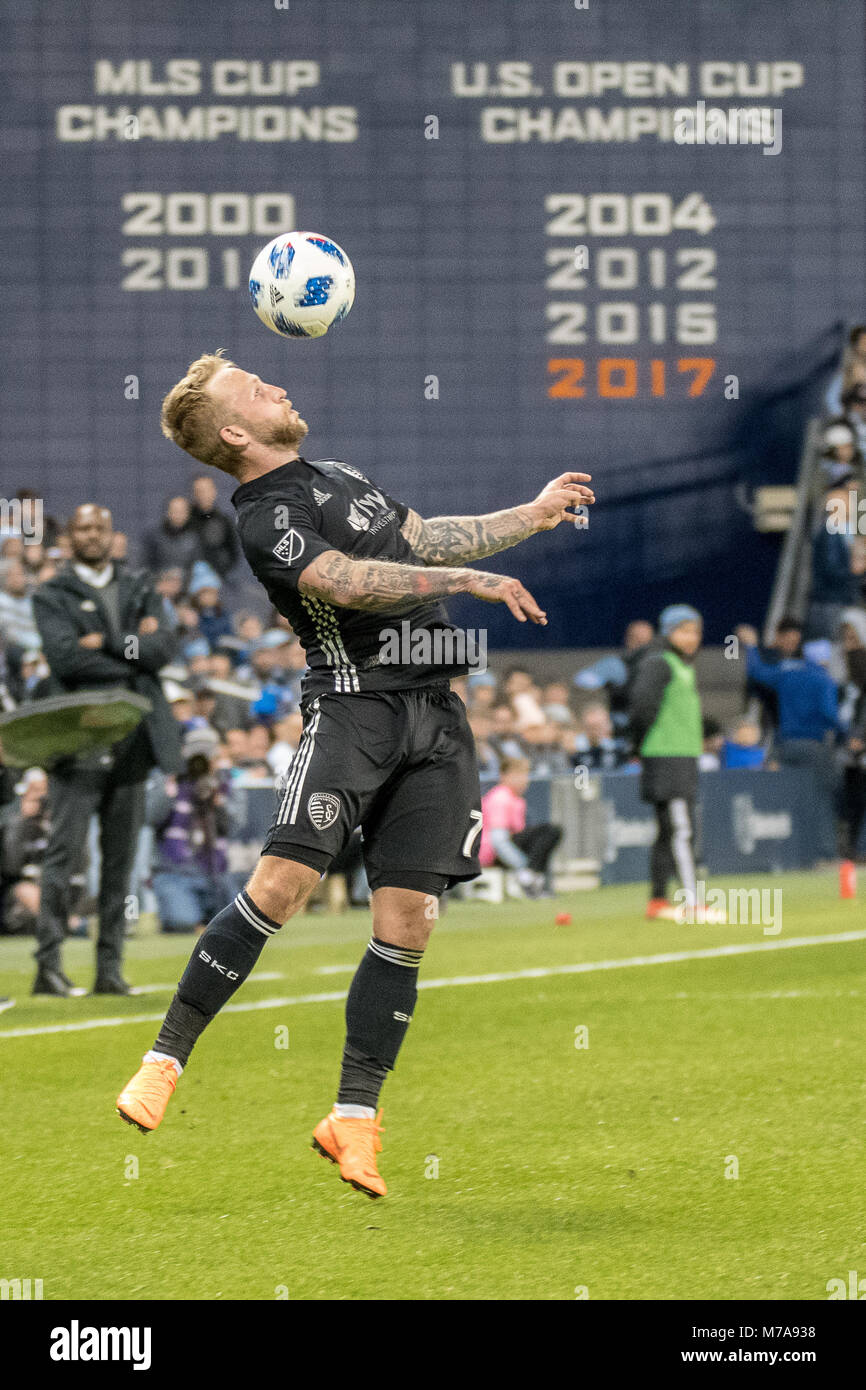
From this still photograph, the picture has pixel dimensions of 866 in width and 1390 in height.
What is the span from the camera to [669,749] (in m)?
12.5

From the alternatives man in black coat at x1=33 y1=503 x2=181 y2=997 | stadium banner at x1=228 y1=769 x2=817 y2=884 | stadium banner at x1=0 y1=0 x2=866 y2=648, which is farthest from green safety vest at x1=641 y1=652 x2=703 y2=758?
stadium banner at x1=0 y1=0 x2=866 y2=648

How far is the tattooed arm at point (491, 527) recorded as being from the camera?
4953 mm

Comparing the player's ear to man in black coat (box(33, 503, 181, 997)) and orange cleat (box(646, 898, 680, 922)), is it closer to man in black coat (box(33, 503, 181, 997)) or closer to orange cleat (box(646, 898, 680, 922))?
man in black coat (box(33, 503, 181, 997))

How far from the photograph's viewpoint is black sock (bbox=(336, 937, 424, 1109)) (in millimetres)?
4910

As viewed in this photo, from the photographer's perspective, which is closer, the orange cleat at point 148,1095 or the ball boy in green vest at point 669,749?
the orange cleat at point 148,1095

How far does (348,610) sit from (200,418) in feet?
1.98

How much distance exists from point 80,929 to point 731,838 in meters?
6.03

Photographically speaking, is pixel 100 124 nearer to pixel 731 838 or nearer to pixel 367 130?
pixel 367 130

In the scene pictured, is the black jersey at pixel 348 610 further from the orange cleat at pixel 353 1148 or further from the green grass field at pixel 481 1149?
the green grass field at pixel 481 1149

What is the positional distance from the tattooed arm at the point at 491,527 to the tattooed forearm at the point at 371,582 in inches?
13.2

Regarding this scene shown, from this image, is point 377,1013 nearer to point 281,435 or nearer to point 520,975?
point 281,435

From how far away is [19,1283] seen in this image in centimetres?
397

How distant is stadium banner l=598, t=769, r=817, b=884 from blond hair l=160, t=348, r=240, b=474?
1068cm

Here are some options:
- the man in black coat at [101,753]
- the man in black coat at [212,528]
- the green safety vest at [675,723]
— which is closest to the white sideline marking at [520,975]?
the man in black coat at [101,753]
